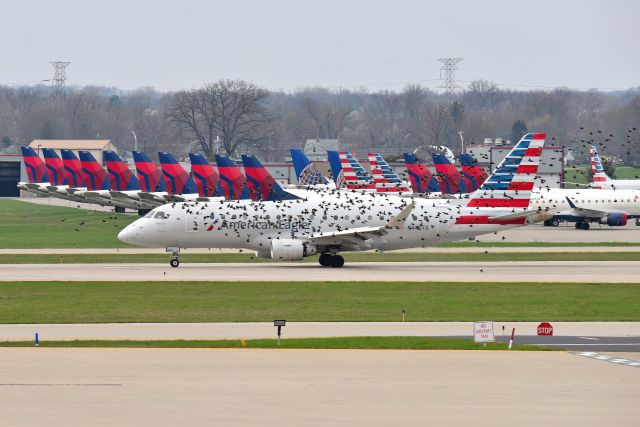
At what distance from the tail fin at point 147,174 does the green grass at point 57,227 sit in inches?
176

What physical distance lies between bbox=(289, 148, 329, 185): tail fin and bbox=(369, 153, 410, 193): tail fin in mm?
8742

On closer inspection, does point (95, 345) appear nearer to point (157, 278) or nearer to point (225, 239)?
point (157, 278)

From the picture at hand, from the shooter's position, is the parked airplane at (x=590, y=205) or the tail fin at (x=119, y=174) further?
the tail fin at (x=119, y=174)

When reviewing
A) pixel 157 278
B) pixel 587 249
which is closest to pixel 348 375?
pixel 157 278

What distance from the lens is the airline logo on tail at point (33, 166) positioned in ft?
521

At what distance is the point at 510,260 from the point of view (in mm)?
75188

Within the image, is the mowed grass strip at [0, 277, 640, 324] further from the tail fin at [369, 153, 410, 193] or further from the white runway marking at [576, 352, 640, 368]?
the tail fin at [369, 153, 410, 193]

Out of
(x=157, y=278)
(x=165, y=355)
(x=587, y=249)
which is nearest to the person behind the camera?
(x=165, y=355)

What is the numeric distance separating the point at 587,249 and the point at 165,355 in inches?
2123

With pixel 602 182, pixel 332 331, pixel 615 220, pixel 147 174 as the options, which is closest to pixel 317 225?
pixel 332 331

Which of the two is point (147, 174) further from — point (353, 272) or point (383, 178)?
point (353, 272)

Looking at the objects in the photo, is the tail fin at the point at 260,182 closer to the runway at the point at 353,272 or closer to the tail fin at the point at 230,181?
the tail fin at the point at 230,181

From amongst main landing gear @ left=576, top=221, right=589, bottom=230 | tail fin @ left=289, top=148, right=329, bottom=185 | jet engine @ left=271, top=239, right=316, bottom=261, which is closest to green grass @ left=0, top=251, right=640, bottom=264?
Result: jet engine @ left=271, top=239, right=316, bottom=261

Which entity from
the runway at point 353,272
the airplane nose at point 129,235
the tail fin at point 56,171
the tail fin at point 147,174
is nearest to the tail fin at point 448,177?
the tail fin at point 147,174
